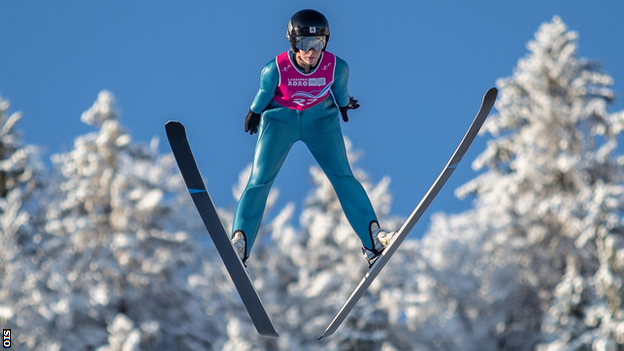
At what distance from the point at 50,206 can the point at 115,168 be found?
1.90m

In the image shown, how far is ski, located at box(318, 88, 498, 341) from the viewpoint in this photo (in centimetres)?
666

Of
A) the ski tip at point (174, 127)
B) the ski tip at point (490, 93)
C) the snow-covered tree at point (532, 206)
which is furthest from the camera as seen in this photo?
the snow-covered tree at point (532, 206)

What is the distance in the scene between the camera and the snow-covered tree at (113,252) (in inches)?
767

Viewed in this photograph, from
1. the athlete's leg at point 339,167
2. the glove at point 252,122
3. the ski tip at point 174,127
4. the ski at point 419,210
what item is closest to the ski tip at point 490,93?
the ski at point 419,210

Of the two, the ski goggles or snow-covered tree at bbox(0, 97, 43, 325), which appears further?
snow-covered tree at bbox(0, 97, 43, 325)

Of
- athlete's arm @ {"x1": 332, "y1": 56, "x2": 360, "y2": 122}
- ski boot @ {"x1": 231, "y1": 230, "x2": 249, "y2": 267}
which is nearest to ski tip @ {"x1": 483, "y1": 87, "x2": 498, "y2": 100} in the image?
athlete's arm @ {"x1": 332, "y1": 56, "x2": 360, "y2": 122}

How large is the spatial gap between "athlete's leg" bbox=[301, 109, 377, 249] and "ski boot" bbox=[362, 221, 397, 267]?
3 centimetres

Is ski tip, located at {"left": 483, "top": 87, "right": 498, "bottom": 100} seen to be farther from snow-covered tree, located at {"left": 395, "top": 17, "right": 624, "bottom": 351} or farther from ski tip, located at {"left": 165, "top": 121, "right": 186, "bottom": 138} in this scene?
snow-covered tree, located at {"left": 395, "top": 17, "right": 624, "bottom": 351}

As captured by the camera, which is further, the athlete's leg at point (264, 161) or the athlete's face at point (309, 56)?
the athlete's leg at point (264, 161)

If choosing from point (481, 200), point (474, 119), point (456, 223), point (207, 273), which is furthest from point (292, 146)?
point (456, 223)

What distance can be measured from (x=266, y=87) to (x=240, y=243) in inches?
46.0

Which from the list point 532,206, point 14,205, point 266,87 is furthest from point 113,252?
point 266,87

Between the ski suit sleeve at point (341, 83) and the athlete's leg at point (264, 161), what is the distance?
0.36 m

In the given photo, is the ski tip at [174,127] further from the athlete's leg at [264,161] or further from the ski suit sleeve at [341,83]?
the ski suit sleeve at [341,83]
